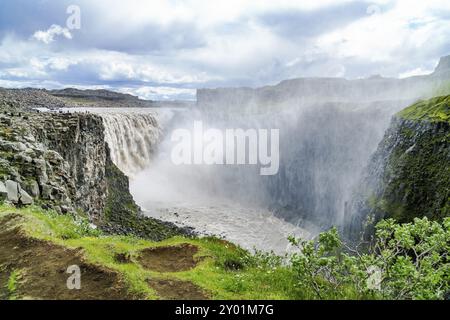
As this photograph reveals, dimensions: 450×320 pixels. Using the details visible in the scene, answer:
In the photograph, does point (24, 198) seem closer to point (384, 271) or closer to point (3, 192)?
point (3, 192)

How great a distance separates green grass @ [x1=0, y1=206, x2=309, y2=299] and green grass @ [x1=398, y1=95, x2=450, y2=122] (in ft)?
91.4

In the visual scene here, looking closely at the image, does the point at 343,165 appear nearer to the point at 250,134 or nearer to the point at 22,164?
the point at 250,134

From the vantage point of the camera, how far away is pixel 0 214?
53.2 ft

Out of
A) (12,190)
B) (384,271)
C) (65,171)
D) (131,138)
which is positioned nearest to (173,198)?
(131,138)

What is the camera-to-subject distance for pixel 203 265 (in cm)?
1448

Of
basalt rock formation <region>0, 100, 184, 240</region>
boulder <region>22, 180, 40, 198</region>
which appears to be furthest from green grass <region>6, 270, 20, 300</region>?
boulder <region>22, 180, 40, 198</region>

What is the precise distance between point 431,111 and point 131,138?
54.0 meters

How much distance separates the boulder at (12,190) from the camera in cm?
1973

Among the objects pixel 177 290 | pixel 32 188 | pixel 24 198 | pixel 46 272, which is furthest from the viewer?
pixel 32 188

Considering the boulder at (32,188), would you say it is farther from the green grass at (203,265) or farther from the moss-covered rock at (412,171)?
the moss-covered rock at (412,171)

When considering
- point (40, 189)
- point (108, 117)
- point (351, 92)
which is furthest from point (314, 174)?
point (351, 92)

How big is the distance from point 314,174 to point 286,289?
6507 centimetres

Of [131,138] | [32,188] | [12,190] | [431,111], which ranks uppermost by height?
[431,111]

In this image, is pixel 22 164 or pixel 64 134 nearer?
pixel 22 164
